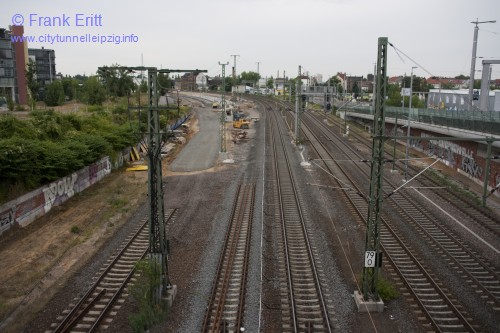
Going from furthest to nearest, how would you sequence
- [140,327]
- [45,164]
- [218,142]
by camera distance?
[218,142] < [45,164] < [140,327]

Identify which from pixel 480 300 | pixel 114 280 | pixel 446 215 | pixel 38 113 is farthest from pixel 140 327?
pixel 38 113

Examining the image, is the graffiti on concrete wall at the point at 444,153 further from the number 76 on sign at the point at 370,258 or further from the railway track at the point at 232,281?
the number 76 on sign at the point at 370,258

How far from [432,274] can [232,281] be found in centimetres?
755

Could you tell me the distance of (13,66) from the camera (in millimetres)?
82375

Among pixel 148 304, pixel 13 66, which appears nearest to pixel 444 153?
pixel 148 304

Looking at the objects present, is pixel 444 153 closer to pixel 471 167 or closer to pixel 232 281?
pixel 471 167

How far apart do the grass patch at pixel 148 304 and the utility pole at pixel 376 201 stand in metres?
6.38

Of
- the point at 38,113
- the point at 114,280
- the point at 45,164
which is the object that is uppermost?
the point at 38,113

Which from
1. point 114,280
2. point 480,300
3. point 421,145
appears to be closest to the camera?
point 480,300

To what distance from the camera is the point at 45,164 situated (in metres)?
24.5

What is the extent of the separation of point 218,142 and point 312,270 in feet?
123

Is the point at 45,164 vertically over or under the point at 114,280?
over

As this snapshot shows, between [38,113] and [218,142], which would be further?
[218,142]

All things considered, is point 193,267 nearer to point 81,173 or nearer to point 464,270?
point 464,270
